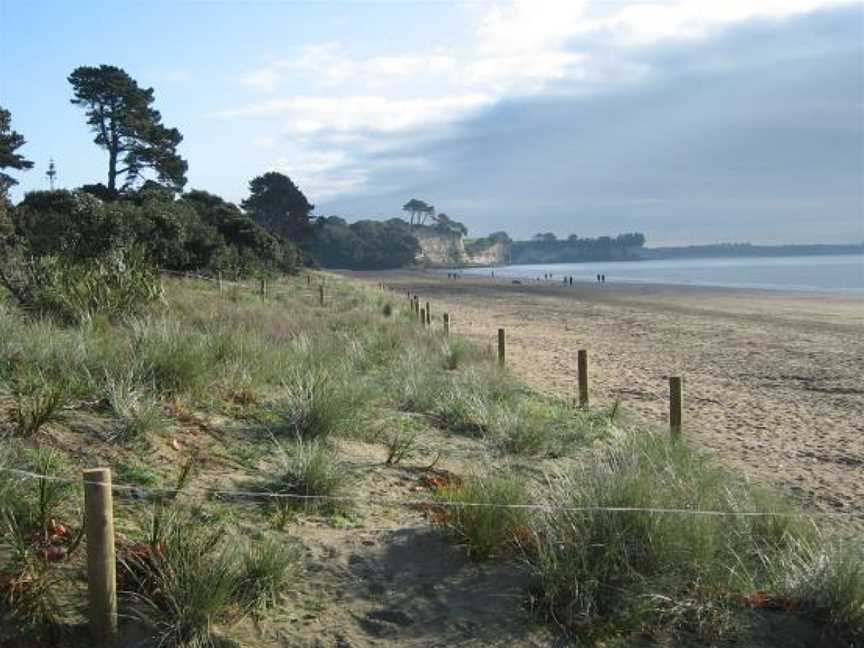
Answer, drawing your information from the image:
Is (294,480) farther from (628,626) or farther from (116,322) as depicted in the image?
(116,322)

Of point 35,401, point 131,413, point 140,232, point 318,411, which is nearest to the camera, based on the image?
point 35,401

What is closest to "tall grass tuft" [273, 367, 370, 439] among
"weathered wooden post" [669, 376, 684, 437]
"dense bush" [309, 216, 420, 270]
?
"weathered wooden post" [669, 376, 684, 437]

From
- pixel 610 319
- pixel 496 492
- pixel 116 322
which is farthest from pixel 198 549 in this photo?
pixel 610 319

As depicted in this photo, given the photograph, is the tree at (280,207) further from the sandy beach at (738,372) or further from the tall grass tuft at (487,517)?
the tall grass tuft at (487,517)

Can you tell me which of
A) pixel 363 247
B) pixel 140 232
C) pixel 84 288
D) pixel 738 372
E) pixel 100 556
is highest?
pixel 363 247

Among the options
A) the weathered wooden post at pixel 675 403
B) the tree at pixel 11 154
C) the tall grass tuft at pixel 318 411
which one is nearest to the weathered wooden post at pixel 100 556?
the tall grass tuft at pixel 318 411

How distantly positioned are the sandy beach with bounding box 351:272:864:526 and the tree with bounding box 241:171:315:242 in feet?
117

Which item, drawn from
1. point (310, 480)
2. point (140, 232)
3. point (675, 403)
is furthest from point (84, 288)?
point (140, 232)

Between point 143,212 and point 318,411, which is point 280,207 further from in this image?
point 318,411

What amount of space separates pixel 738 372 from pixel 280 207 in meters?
58.5

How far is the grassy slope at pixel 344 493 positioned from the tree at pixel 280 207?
62244 millimetres

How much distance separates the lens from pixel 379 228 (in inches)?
6053

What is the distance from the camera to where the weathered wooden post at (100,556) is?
3.45 metres

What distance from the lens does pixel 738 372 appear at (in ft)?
53.5
